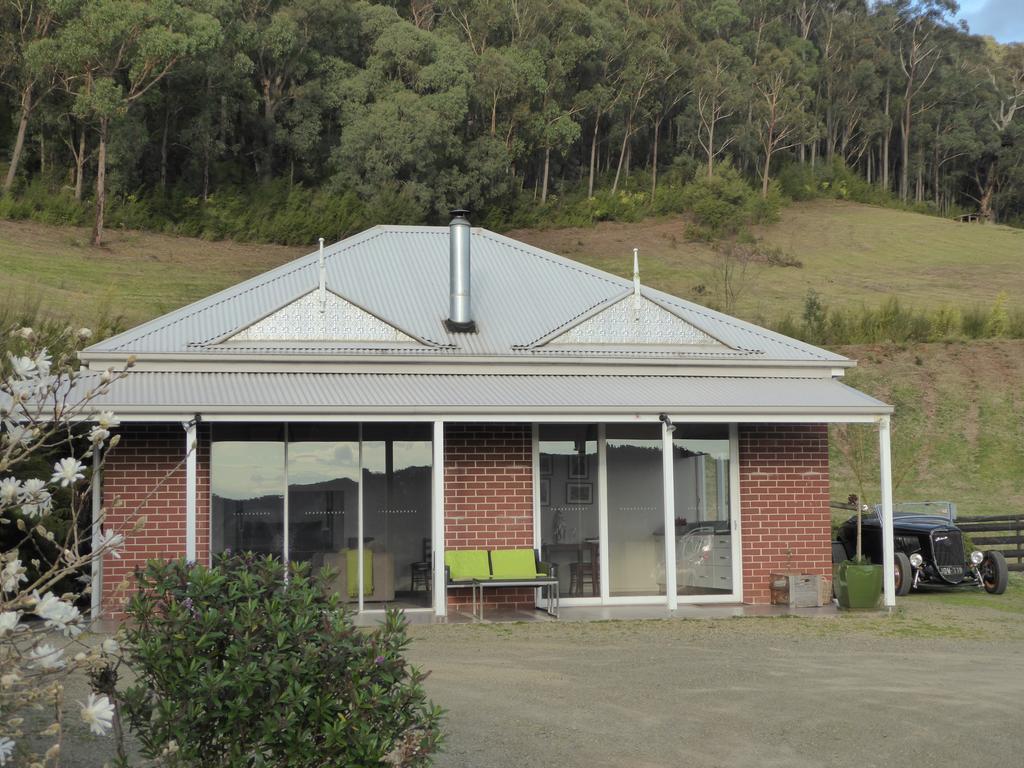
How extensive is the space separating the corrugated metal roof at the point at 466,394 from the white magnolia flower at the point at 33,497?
9.07m

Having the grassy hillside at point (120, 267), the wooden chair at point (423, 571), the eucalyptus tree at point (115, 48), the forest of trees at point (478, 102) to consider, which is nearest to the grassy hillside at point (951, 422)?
the wooden chair at point (423, 571)

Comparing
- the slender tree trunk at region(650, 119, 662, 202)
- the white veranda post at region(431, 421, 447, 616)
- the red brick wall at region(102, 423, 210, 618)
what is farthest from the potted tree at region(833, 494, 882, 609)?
the slender tree trunk at region(650, 119, 662, 202)

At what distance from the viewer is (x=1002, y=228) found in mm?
68250

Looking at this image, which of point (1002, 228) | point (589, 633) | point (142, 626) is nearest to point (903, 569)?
point (589, 633)

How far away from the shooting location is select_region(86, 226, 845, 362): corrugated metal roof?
15.9 m

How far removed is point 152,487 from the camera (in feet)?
47.0

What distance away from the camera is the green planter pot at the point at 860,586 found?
15.0 m

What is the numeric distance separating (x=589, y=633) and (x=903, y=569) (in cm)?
554

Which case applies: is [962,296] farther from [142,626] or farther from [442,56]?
[142,626]

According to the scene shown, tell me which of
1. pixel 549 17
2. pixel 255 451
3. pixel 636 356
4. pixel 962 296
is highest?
pixel 549 17

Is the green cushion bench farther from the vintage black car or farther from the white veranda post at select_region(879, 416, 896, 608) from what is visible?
the vintage black car

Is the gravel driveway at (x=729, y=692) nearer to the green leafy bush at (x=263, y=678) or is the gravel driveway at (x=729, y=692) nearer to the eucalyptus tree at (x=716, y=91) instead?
the green leafy bush at (x=263, y=678)

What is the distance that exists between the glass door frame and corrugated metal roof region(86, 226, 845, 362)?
52.8 inches

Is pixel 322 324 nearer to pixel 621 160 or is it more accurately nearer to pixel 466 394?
pixel 466 394
